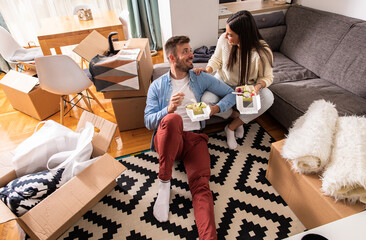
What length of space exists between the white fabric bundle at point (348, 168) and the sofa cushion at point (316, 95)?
0.44 m

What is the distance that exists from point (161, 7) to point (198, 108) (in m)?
1.69

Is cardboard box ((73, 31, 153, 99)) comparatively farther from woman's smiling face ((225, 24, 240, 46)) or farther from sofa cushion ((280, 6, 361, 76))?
sofa cushion ((280, 6, 361, 76))

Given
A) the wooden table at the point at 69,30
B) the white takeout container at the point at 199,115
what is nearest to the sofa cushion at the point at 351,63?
the white takeout container at the point at 199,115

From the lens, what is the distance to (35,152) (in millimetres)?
1396

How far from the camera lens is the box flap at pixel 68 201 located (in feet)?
3.68

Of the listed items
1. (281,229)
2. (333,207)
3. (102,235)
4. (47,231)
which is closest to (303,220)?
(281,229)

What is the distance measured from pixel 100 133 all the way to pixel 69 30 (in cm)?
146

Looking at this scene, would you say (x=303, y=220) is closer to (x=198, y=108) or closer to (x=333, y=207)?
(x=333, y=207)

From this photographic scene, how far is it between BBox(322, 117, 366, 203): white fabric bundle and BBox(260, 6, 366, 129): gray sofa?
0.46m

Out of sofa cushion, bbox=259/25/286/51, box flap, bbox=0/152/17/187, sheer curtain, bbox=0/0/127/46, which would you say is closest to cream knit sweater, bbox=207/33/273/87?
sofa cushion, bbox=259/25/286/51

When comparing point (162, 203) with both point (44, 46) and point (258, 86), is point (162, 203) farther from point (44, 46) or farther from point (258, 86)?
point (44, 46)

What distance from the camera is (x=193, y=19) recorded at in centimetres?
246

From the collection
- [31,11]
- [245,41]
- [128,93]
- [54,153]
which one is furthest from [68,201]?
[31,11]

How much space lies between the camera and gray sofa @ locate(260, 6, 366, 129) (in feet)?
5.89
